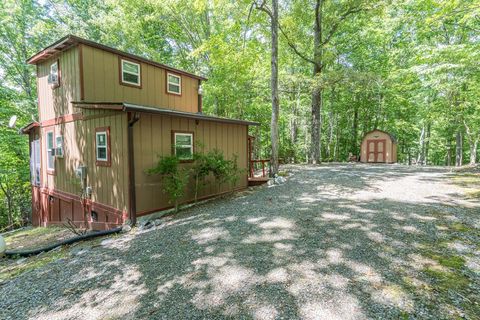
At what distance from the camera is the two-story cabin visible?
6508 millimetres

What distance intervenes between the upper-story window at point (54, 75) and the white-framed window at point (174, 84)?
3988 millimetres

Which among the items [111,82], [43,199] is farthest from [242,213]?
[43,199]

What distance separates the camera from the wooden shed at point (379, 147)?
16.6 m

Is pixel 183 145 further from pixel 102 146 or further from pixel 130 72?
pixel 130 72

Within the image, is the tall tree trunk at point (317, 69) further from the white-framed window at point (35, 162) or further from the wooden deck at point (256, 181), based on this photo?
the white-framed window at point (35, 162)

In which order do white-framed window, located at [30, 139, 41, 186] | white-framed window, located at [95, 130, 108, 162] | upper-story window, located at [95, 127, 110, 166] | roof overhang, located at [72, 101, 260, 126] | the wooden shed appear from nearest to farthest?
roof overhang, located at [72, 101, 260, 126], upper-story window, located at [95, 127, 110, 166], white-framed window, located at [95, 130, 108, 162], white-framed window, located at [30, 139, 41, 186], the wooden shed

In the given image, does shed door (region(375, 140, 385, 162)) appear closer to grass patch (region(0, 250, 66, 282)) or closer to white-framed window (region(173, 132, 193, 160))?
white-framed window (region(173, 132, 193, 160))

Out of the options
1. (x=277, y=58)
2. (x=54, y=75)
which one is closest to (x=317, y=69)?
(x=277, y=58)

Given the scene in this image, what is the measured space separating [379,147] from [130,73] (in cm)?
1623

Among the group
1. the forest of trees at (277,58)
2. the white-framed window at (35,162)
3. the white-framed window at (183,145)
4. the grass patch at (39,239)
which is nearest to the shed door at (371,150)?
the forest of trees at (277,58)

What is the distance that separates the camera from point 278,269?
10.4ft

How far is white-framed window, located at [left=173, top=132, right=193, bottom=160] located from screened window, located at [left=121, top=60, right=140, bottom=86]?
3.60 metres

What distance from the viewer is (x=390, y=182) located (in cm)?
848

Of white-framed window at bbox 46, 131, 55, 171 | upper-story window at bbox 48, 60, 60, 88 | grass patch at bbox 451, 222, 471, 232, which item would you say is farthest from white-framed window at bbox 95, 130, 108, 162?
grass patch at bbox 451, 222, 471, 232
